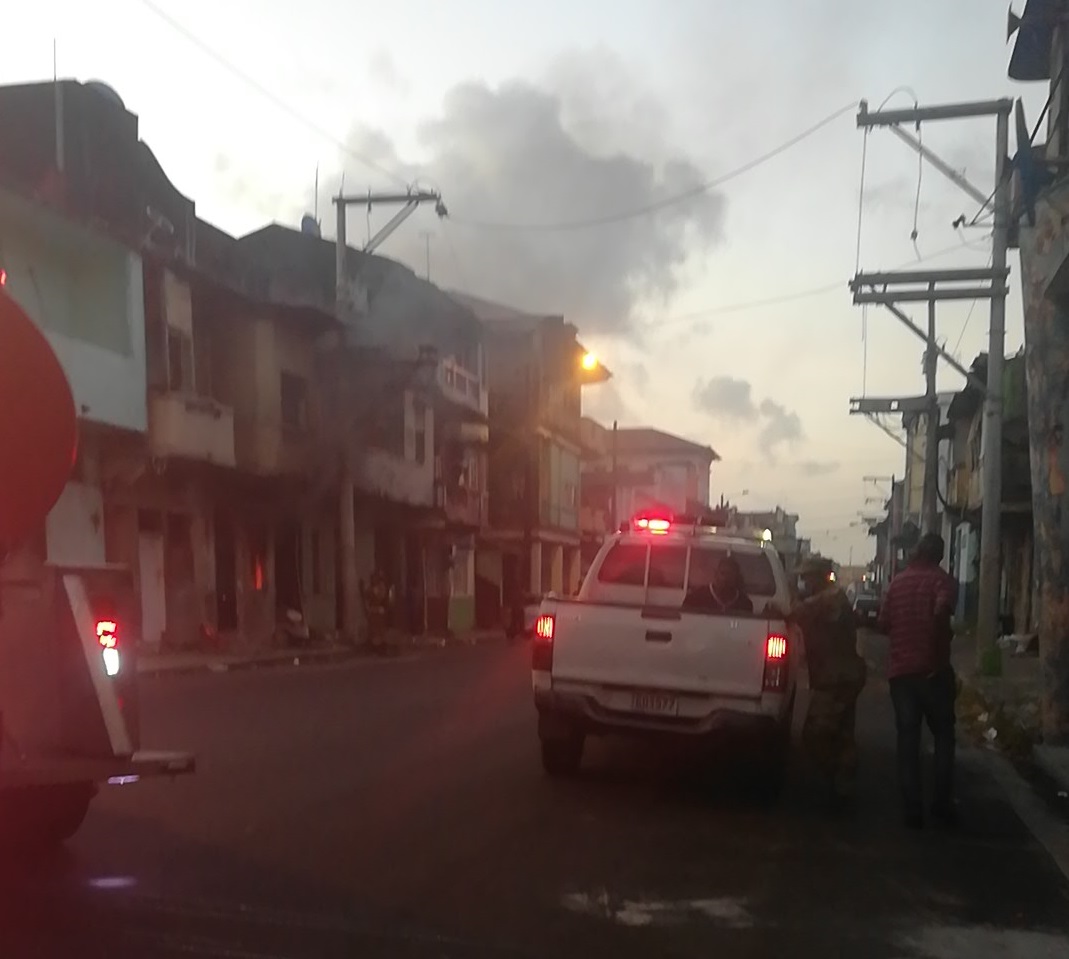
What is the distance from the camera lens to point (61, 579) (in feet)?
20.4

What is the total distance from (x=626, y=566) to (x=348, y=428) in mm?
19317

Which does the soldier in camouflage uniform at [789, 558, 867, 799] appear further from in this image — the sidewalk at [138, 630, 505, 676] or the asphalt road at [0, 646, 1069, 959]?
the sidewalk at [138, 630, 505, 676]

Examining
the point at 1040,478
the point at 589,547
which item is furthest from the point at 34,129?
the point at 589,547

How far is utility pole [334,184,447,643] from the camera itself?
95.6 feet

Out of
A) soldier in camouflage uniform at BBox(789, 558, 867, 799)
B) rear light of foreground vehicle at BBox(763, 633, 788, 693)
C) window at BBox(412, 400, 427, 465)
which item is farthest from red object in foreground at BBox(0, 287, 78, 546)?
window at BBox(412, 400, 427, 465)

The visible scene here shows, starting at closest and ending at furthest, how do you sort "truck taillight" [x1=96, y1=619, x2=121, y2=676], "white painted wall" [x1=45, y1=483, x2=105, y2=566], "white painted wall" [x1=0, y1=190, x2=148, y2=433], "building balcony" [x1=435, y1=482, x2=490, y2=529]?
"truck taillight" [x1=96, y1=619, x2=121, y2=676]
"white painted wall" [x1=0, y1=190, x2=148, y2=433]
"white painted wall" [x1=45, y1=483, x2=105, y2=566]
"building balcony" [x1=435, y1=482, x2=490, y2=529]

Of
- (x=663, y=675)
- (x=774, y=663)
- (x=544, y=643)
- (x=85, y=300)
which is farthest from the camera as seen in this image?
(x=85, y=300)

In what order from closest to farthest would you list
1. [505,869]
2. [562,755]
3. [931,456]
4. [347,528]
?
1. [505,869]
2. [562,755]
3. [347,528]
4. [931,456]

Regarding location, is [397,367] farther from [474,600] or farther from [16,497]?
[16,497]

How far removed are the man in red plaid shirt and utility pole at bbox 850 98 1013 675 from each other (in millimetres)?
11603

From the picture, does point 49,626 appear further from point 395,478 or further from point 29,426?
point 395,478

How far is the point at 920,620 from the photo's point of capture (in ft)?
29.2

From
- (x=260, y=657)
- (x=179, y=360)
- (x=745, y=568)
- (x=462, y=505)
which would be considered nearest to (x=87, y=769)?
(x=745, y=568)

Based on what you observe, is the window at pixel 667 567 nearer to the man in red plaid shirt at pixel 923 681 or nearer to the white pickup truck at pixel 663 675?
the white pickup truck at pixel 663 675
